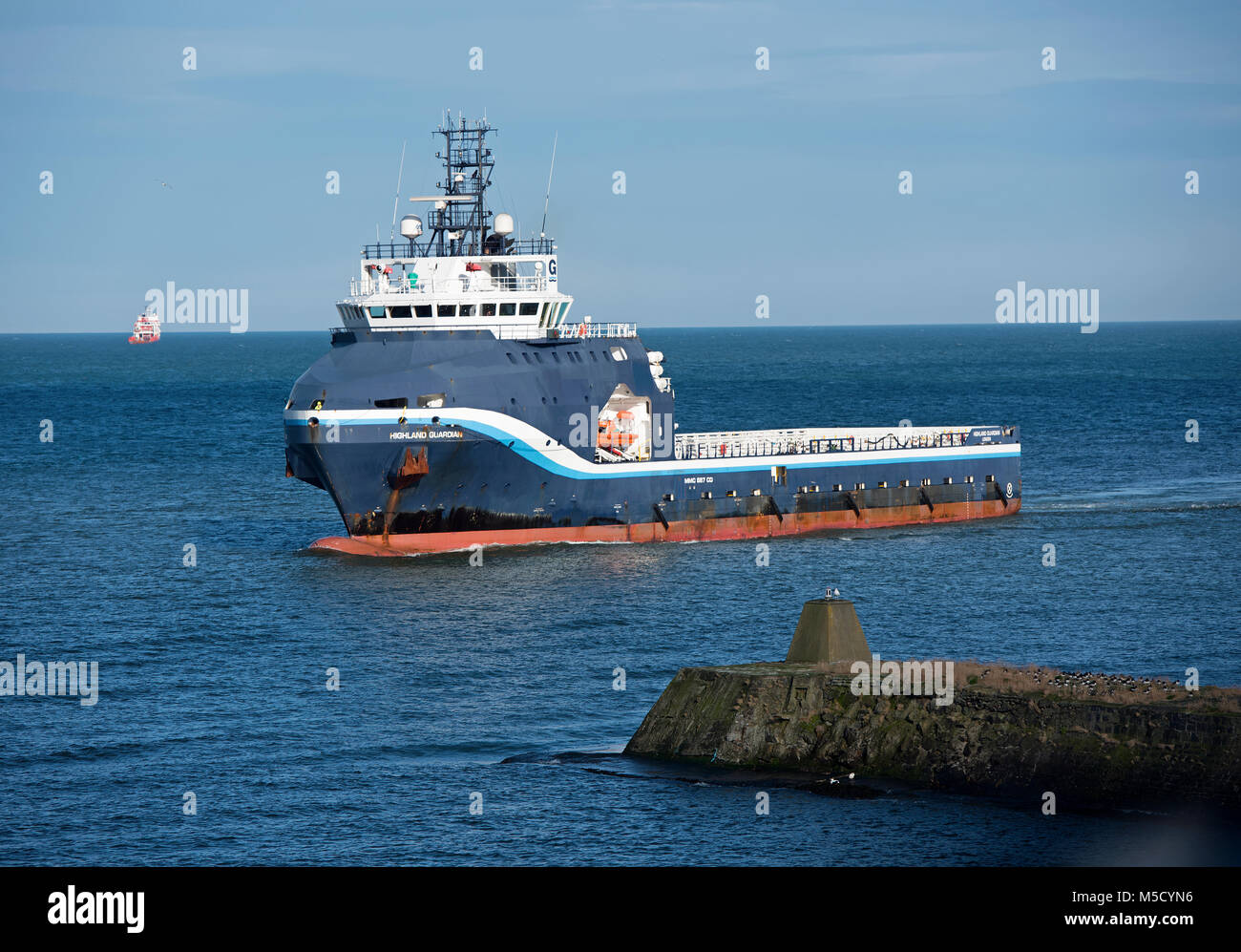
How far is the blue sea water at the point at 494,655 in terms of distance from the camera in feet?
114

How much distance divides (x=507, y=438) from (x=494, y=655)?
Result: 17800mm

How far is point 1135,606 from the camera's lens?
58625mm

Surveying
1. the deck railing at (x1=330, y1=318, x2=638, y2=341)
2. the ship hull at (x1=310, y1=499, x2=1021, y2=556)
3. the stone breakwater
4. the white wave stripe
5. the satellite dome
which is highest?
the satellite dome

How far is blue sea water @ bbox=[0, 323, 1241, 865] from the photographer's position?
3466 centimetres

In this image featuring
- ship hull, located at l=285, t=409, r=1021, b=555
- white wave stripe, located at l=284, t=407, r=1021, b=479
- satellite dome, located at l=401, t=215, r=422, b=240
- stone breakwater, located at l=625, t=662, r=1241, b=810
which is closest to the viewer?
stone breakwater, located at l=625, t=662, r=1241, b=810

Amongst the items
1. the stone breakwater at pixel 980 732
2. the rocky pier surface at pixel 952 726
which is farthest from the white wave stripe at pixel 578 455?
the rocky pier surface at pixel 952 726

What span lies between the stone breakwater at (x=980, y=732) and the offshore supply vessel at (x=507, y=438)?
28.1m

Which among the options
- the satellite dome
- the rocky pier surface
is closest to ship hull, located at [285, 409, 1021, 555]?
the satellite dome

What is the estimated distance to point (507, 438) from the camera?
67875 mm

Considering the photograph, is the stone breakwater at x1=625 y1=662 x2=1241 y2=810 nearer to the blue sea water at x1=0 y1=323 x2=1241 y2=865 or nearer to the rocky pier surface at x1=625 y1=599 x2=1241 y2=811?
the rocky pier surface at x1=625 y1=599 x2=1241 y2=811

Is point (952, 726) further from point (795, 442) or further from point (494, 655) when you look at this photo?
point (795, 442)

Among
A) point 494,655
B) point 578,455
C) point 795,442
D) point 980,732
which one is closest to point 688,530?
point 578,455

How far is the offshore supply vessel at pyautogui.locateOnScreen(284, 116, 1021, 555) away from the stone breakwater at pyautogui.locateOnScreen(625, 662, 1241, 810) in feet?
92.2
